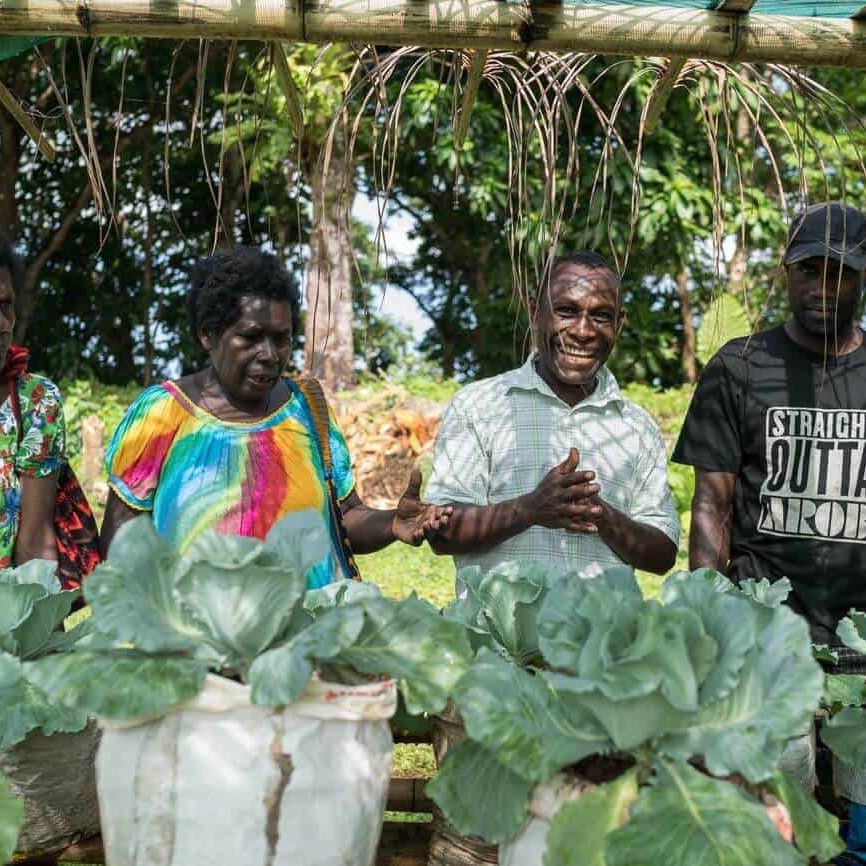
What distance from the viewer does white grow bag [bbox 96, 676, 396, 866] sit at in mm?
1308

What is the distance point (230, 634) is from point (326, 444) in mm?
1052

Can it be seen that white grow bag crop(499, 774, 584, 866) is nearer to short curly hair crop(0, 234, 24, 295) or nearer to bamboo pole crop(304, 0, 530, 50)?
bamboo pole crop(304, 0, 530, 50)

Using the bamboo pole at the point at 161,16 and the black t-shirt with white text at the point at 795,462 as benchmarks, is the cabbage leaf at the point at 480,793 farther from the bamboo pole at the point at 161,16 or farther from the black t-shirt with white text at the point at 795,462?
the black t-shirt with white text at the point at 795,462

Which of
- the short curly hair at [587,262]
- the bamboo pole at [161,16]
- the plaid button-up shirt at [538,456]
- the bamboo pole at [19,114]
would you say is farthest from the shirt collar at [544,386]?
the bamboo pole at [19,114]

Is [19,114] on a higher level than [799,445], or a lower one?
higher

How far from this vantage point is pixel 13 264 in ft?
7.57

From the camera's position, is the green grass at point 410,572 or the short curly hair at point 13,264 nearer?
the short curly hair at point 13,264

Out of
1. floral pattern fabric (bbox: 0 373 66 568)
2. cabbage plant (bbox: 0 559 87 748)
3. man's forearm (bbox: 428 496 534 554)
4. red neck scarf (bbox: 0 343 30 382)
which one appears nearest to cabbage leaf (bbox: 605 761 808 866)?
cabbage plant (bbox: 0 559 87 748)

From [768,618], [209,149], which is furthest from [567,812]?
[209,149]

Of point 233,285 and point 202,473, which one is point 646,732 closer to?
point 202,473

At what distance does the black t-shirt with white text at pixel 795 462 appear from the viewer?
7.94 feet

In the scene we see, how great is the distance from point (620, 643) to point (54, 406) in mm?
1435

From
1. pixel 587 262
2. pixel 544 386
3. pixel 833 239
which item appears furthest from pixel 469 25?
pixel 833 239

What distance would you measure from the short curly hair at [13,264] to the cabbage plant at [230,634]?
1.04 m
